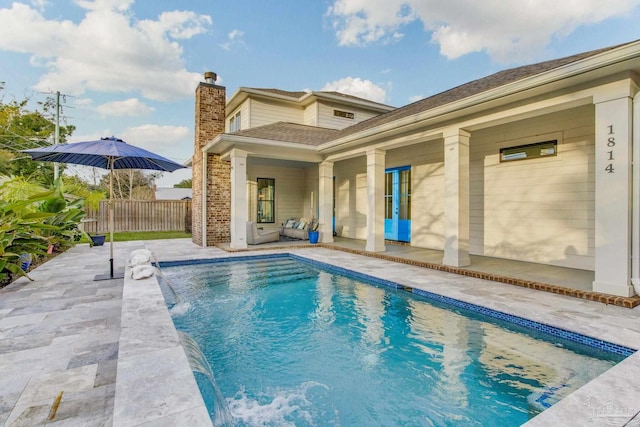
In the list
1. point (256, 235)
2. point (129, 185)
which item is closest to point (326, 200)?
point (256, 235)

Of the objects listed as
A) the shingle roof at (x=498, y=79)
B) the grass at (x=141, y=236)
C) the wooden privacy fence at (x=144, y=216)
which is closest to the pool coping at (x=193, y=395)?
the shingle roof at (x=498, y=79)

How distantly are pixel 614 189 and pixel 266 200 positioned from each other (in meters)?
11.1

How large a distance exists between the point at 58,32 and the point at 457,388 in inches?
676

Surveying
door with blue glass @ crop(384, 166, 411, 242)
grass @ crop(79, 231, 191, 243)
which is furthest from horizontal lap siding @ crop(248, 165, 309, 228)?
door with blue glass @ crop(384, 166, 411, 242)

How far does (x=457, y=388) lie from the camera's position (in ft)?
8.71

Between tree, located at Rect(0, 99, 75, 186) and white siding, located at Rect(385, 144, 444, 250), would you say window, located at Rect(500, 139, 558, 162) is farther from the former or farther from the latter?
tree, located at Rect(0, 99, 75, 186)

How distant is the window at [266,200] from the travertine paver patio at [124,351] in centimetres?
808

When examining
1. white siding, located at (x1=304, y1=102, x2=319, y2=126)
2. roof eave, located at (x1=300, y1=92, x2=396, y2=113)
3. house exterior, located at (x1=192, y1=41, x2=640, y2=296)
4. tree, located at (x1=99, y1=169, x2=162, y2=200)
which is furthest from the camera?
tree, located at (x1=99, y1=169, x2=162, y2=200)

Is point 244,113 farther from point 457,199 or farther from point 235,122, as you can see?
point 457,199

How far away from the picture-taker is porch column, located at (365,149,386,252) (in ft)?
27.1

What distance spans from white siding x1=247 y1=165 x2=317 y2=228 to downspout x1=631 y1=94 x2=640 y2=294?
33.6 feet

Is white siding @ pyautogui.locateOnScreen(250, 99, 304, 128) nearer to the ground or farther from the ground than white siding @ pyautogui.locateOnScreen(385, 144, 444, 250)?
farther from the ground

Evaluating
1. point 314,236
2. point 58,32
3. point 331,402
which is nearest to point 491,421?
point 331,402

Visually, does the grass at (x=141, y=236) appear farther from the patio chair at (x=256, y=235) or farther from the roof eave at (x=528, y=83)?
the roof eave at (x=528, y=83)
